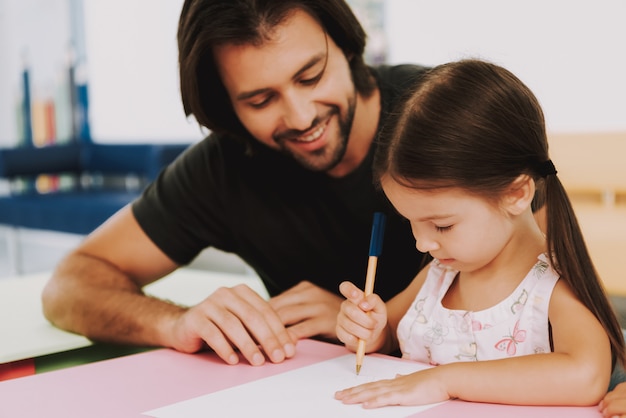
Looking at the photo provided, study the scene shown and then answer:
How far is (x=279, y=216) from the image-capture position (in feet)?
5.34

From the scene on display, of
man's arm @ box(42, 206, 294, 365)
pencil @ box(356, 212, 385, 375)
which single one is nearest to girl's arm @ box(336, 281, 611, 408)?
pencil @ box(356, 212, 385, 375)

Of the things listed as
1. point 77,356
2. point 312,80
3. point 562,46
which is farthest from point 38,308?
point 562,46

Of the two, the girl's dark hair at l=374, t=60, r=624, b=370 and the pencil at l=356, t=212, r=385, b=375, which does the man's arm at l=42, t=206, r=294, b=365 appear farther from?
the girl's dark hair at l=374, t=60, r=624, b=370

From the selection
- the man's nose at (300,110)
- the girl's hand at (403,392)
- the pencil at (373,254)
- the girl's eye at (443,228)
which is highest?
the man's nose at (300,110)

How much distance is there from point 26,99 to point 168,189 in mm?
4197

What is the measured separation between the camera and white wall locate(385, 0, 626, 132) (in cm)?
336

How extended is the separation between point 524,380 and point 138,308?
2.50 ft

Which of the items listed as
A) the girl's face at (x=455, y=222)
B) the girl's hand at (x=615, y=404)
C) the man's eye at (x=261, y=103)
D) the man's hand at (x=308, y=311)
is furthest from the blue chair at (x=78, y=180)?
the girl's hand at (x=615, y=404)

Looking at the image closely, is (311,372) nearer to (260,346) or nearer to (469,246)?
(260,346)

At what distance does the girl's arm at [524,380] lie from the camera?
87 cm

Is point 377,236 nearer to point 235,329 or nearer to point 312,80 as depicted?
point 235,329

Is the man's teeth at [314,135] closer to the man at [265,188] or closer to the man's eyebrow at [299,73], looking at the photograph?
the man at [265,188]

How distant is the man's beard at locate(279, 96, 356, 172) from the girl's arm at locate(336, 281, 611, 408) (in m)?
0.65

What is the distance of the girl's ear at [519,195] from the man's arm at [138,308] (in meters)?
0.36
